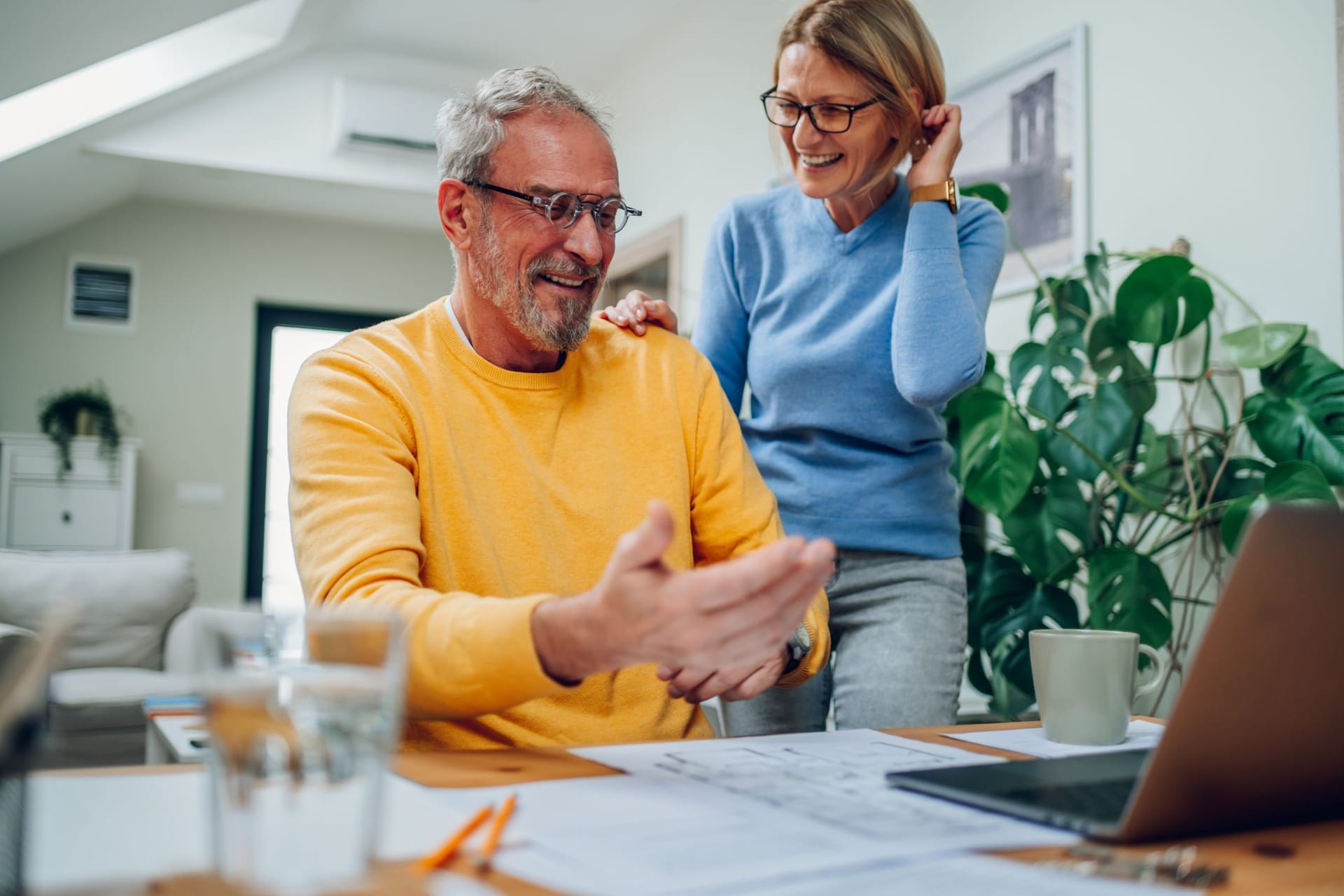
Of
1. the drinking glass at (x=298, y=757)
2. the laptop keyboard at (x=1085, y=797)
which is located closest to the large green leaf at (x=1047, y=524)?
the laptop keyboard at (x=1085, y=797)

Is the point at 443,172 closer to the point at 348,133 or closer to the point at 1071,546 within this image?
the point at 1071,546

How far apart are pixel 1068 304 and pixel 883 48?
110 cm

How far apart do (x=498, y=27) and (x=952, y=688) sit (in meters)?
4.62

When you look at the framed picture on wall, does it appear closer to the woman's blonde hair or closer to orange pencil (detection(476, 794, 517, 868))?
the woman's blonde hair

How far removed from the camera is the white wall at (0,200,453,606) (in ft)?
20.8

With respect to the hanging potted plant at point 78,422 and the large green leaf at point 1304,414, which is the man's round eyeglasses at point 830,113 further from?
the hanging potted plant at point 78,422

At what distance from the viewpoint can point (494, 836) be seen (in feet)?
1.91

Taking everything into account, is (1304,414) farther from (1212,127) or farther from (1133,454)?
(1212,127)

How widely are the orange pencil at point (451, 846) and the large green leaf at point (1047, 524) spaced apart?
68.9 inches

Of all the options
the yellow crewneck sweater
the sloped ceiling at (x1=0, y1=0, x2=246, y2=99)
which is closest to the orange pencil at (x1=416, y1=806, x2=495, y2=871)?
the yellow crewneck sweater

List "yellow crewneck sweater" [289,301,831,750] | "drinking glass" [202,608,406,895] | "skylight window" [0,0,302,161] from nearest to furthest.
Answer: "drinking glass" [202,608,406,895]
"yellow crewneck sweater" [289,301,831,750]
"skylight window" [0,0,302,161]

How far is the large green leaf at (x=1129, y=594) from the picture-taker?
207cm

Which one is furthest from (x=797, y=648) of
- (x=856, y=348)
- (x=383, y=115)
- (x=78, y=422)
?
(x=78, y=422)

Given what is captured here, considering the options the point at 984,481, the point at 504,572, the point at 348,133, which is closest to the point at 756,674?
the point at 504,572
